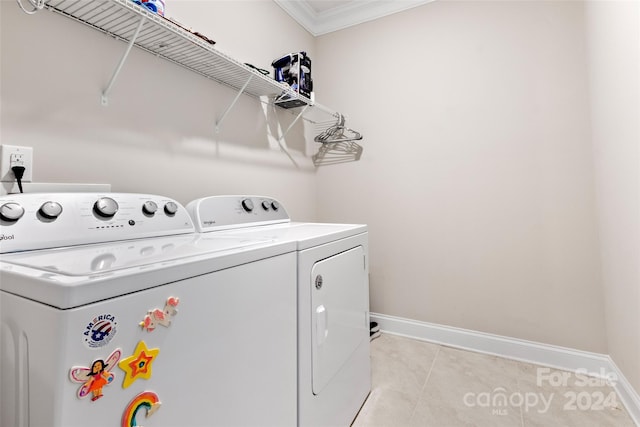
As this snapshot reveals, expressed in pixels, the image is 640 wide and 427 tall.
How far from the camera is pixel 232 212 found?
146cm

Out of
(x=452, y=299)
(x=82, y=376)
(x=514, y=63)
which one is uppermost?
(x=514, y=63)

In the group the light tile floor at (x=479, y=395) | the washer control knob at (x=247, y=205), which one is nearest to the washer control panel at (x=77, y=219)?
the washer control knob at (x=247, y=205)

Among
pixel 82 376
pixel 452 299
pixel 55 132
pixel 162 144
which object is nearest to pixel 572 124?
pixel 452 299

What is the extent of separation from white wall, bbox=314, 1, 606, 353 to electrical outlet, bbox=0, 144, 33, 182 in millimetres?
1936

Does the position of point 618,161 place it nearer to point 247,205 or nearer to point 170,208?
point 247,205

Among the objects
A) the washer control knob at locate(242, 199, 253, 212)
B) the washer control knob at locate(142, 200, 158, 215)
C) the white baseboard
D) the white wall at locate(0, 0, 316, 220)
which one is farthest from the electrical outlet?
the white baseboard

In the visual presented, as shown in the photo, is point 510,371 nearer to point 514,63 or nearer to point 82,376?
point 514,63

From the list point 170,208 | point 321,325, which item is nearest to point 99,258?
point 170,208

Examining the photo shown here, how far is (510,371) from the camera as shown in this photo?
1.76 m

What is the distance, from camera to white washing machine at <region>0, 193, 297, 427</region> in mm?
464

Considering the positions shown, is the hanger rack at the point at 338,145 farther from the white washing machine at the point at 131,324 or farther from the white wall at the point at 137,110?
the white washing machine at the point at 131,324

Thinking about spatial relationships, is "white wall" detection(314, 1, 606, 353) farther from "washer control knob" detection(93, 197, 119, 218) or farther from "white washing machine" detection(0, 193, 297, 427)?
"washer control knob" detection(93, 197, 119, 218)

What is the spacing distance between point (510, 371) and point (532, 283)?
0.55 m

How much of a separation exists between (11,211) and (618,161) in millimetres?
2332
